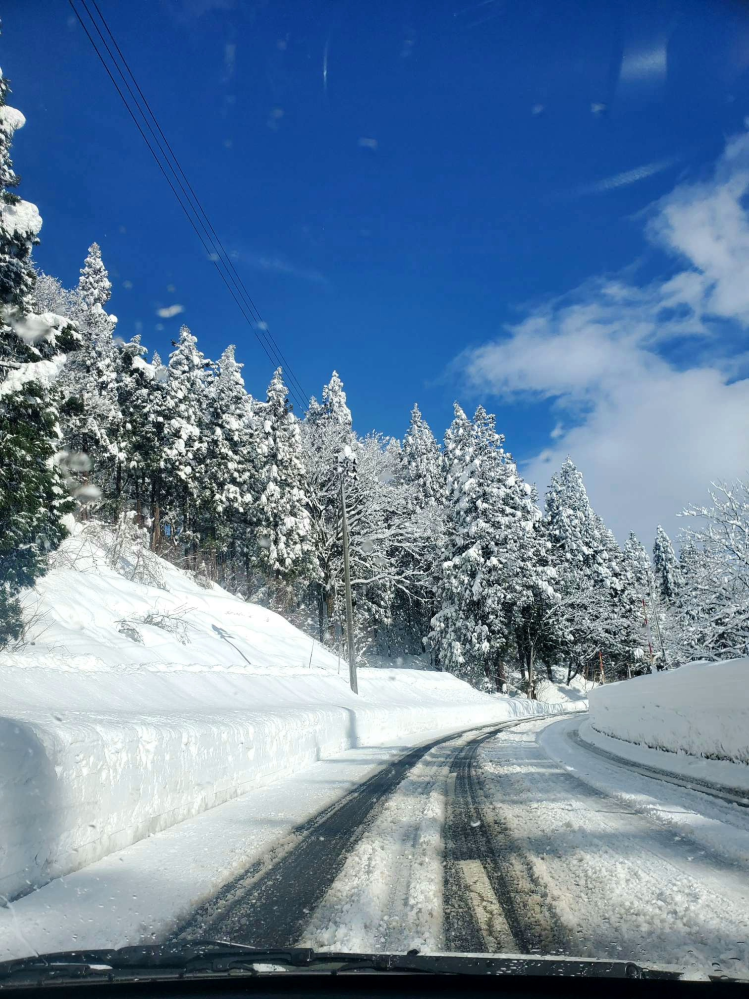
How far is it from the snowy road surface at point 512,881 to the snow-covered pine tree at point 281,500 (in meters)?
29.4

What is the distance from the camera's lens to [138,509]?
114ft

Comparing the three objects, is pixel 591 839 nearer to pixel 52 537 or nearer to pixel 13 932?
pixel 13 932

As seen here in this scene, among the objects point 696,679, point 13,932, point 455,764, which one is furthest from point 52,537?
point 696,679

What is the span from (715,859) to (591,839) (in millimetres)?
871

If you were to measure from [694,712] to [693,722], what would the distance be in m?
0.17

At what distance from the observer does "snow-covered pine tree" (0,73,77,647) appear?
1245 centimetres

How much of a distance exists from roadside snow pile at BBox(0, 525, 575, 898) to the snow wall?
0.01m

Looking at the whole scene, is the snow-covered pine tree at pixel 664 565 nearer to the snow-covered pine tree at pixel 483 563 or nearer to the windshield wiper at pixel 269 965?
the snow-covered pine tree at pixel 483 563

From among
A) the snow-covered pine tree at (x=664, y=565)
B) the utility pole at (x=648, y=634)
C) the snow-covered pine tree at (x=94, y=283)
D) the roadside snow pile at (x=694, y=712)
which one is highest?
the snow-covered pine tree at (x=94, y=283)

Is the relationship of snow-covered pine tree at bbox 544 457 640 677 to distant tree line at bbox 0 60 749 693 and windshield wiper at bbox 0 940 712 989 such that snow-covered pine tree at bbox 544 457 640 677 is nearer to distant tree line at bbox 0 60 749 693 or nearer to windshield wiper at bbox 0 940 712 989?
distant tree line at bbox 0 60 749 693

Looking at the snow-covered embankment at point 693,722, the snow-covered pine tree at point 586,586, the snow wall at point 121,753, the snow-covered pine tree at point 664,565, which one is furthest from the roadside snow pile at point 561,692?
the snow wall at point 121,753

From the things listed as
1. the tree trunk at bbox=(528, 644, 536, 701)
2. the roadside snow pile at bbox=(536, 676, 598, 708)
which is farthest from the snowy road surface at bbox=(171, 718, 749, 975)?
the roadside snow pile at bbox=(536, 676, 598, 708)

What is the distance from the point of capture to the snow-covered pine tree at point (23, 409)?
12.4 m

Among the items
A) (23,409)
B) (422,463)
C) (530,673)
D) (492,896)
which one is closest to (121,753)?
(492,896)
